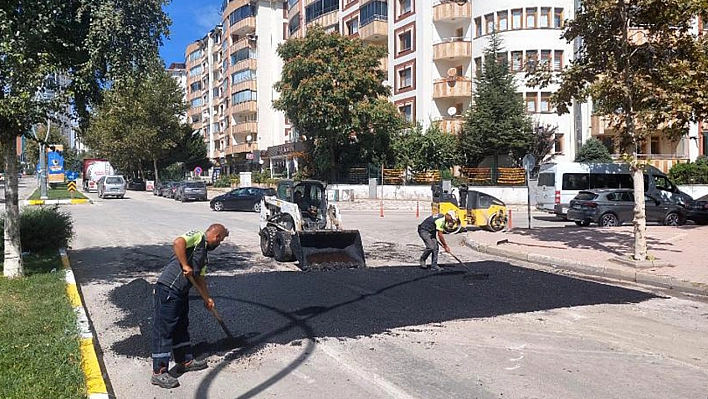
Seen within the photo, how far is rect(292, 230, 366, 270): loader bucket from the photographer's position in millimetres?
12039

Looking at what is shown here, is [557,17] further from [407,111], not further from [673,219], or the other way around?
[673,219]

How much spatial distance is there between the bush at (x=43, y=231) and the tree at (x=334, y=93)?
2303 centimetres

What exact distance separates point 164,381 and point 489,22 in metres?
38.0

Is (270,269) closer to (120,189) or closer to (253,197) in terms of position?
(253,197)

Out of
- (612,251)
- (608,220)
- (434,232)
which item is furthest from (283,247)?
(608,220)

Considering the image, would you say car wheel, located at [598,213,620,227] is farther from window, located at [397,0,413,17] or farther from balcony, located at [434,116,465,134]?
window, located at [397,0,413,17]

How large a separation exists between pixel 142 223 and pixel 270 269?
40.2 ft

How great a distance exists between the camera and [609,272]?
12289mm

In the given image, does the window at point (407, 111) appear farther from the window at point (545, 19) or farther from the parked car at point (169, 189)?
the parked car at point (169, 189)

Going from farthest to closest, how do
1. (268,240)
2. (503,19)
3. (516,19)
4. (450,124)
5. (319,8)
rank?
1. (319,8)
2. (450,124)
3. (503,19)
4. (516,19)
5. (268,240)

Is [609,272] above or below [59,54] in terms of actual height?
below

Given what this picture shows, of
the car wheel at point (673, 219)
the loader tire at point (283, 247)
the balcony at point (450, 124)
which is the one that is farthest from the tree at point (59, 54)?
the balcony at point (450, 124)

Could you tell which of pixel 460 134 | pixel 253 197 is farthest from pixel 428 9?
pixel 253 197

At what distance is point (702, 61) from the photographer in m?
12.6
